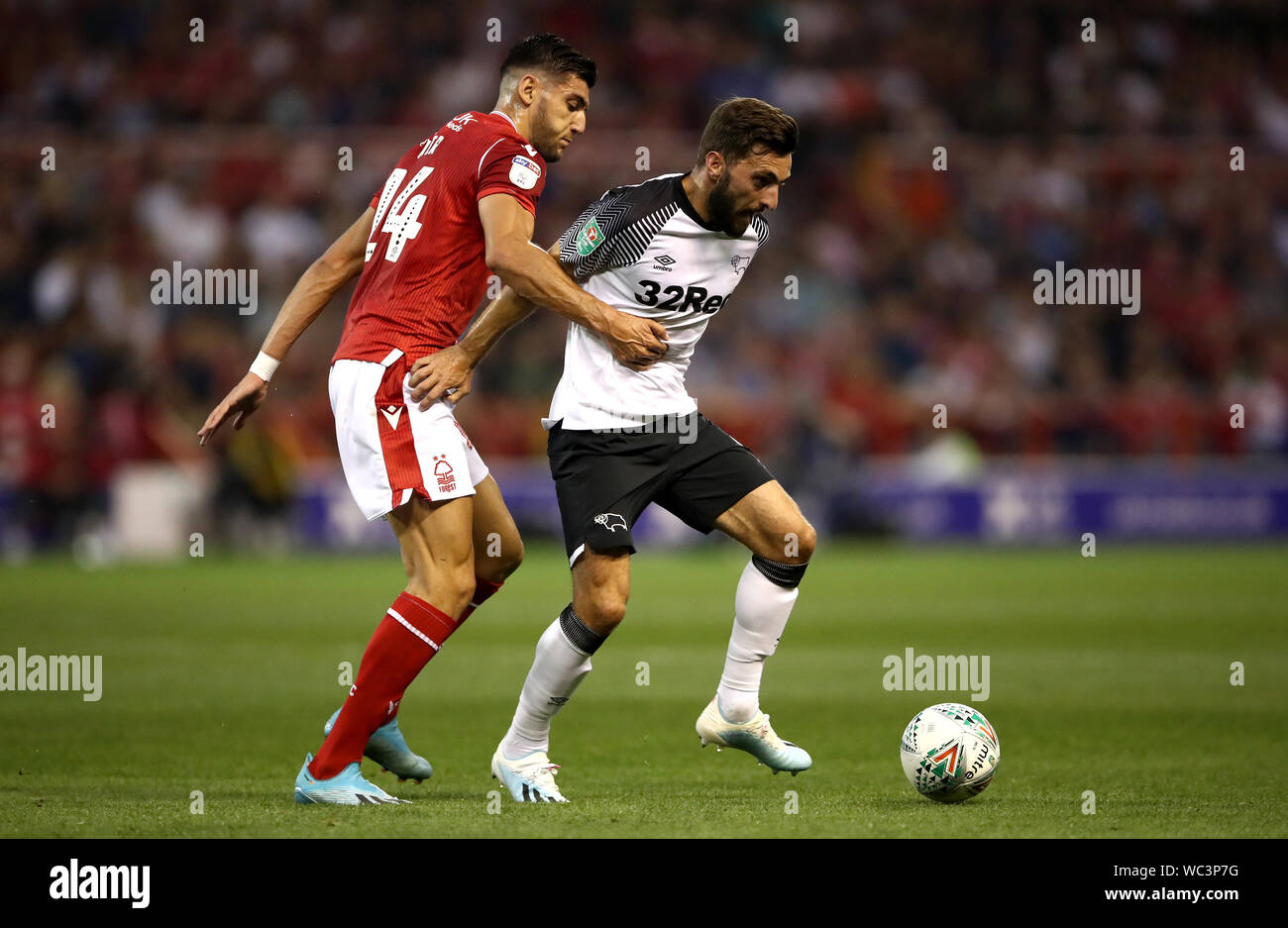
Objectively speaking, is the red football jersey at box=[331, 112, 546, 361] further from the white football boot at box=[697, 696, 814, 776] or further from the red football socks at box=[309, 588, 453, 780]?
the white football boot at box=[697, 696, 814, 776]

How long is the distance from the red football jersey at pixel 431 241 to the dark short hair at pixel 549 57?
0.25 meters

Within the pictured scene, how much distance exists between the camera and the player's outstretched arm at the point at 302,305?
5.84 metres

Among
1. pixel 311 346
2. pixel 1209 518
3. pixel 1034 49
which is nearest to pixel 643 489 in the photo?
pixel 311 346

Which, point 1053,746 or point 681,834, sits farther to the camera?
point 1053,746

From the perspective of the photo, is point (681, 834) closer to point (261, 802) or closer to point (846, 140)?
point (261, 802)

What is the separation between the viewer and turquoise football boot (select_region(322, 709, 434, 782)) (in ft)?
19.1

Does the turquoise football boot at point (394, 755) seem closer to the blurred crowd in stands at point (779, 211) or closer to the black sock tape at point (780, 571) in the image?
the black sock tape at point (780, 571)

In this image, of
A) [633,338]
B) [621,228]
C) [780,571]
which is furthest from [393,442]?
[780,571]

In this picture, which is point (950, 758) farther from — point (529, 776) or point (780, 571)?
point (529, 776)

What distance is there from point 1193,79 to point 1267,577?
440 inches

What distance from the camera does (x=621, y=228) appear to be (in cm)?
579

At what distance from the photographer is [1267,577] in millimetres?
15406

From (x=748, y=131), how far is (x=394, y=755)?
8.27 ft

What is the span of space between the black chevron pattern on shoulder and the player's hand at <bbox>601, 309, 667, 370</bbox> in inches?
11.5
